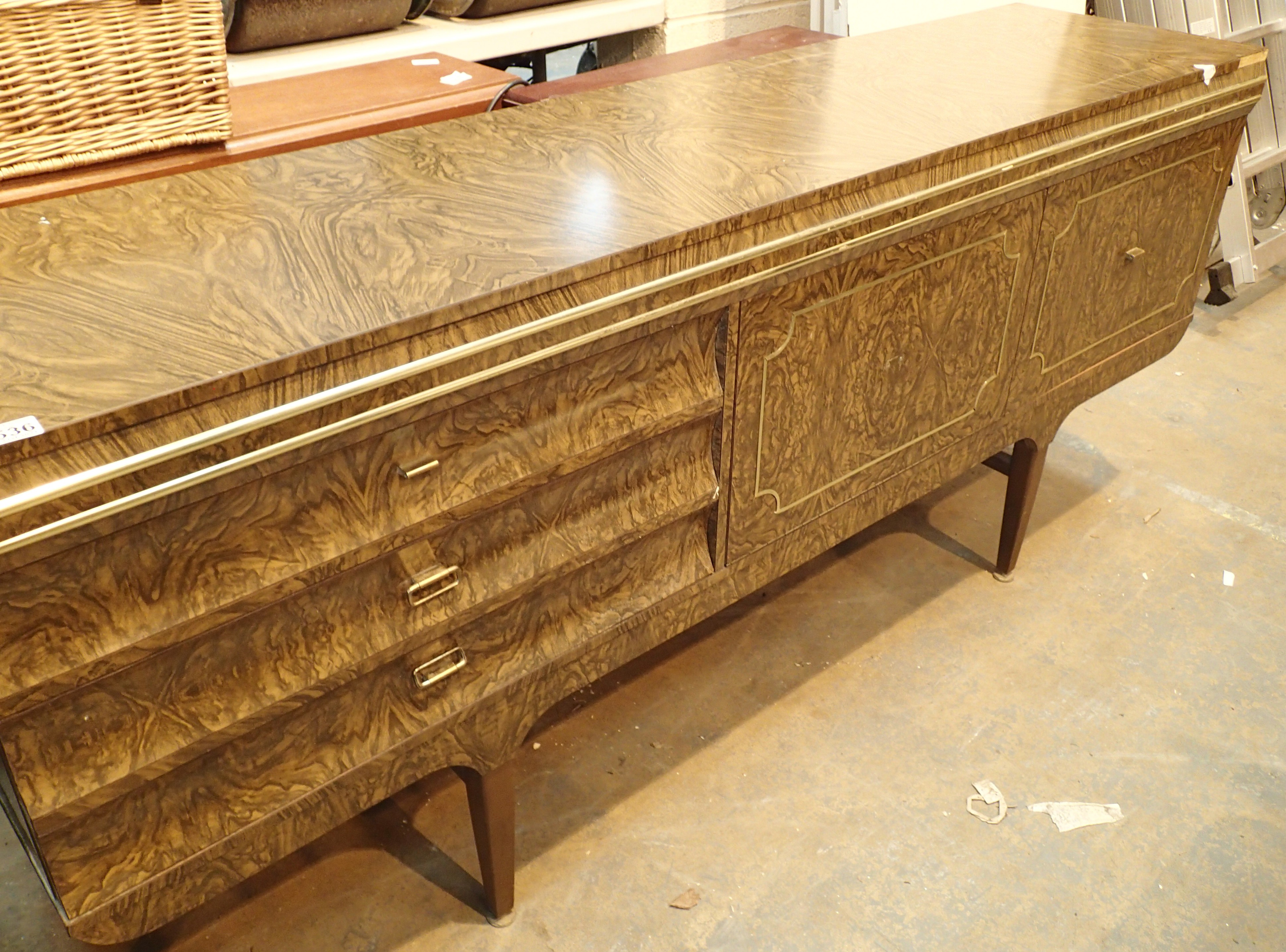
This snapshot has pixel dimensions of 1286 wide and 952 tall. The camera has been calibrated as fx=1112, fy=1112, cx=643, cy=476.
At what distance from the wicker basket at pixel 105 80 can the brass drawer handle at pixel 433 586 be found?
40.6 inches

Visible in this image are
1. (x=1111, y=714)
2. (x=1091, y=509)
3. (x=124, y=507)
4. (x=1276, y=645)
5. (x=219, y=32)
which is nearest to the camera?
(x=124, y=507)

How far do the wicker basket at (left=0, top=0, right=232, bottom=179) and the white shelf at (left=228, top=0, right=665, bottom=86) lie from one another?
562mm

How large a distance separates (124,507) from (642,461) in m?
0.68

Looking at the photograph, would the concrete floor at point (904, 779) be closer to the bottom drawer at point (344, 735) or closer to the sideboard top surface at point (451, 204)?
the bottom drawer at point (344, 735)

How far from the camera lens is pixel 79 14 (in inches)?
65.9

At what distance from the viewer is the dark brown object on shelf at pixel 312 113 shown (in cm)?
183

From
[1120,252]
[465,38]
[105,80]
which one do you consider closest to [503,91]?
[465,38]

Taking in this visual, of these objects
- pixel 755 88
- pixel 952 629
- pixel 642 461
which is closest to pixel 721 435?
pixel 642 461

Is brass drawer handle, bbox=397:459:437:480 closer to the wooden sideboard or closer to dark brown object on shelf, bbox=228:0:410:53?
the wooden sideboard

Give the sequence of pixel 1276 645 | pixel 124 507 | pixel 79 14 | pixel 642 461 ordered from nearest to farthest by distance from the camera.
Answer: pixel 124 507 → pixel 642 461 → pixel 79 14 → pixel 1276 645

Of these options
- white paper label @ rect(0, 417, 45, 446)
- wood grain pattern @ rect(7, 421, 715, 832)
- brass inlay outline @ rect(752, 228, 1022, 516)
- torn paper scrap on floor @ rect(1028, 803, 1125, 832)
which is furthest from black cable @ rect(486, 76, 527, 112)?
torn paper scrap on floor @ rect(1028, 803, 1125, 832)

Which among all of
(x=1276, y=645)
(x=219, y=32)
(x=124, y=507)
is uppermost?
(x=219, y=32)

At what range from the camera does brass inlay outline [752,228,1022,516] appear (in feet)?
5.16

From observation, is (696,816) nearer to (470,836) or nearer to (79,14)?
(470,836)
